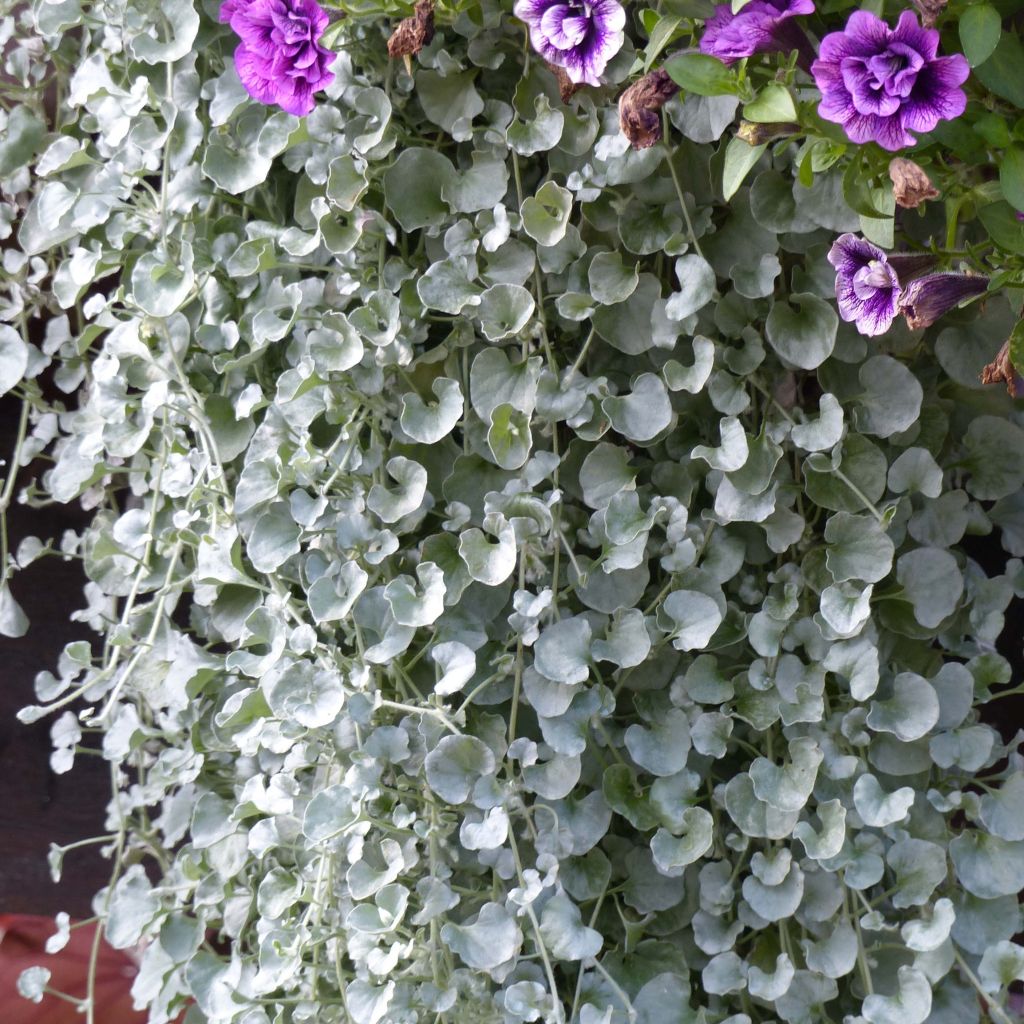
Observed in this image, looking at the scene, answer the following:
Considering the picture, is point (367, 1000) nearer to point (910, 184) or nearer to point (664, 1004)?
point (664, 1004)

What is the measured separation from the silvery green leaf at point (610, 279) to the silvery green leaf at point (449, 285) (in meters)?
0.08

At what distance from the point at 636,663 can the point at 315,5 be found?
45 cm

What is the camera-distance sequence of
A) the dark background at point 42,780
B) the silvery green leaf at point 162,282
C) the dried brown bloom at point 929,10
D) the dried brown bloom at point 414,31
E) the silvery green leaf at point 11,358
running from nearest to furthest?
the dried brown bloom at point 929,10, the dried brown bloom at point 414,31, the silvery green leaf at point 162,282, the silvery green leaf at point 11,358, the dark background at point 42,780

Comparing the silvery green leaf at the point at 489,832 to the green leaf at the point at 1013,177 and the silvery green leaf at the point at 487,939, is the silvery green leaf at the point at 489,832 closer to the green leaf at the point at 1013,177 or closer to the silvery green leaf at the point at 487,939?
the silvery green leaf at the point at 487,939

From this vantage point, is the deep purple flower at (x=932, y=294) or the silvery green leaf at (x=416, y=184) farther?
the silvery green leaf at (x=416, y=184)

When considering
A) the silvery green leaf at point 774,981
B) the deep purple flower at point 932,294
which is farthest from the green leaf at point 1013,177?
the silvery green leaf at point 774,981

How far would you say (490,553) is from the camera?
66 centimetres

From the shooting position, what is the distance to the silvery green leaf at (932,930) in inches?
24.9

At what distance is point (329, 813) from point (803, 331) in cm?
43

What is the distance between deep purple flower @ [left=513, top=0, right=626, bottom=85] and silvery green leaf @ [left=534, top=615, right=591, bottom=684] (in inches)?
12.8

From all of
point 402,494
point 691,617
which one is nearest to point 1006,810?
point 691,617

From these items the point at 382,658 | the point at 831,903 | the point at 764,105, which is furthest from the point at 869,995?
the point at 764,105

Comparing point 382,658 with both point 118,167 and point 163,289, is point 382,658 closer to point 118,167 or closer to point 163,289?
point 163,289

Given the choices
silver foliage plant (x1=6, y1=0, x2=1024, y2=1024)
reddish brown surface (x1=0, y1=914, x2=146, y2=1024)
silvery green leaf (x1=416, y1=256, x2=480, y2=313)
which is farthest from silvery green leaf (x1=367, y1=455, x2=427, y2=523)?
reddish brown surface (x1=0, y1=914, x2=146, y2=1024)
